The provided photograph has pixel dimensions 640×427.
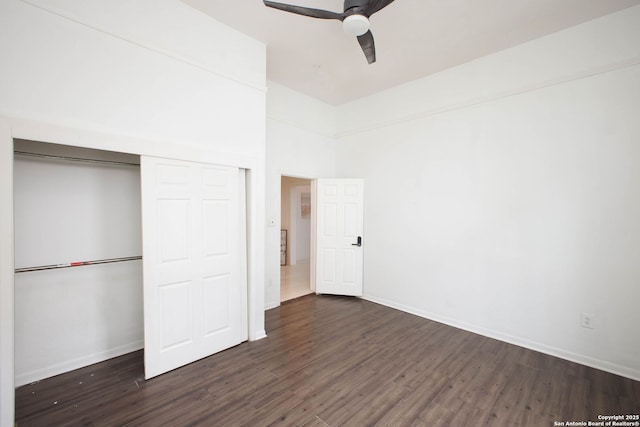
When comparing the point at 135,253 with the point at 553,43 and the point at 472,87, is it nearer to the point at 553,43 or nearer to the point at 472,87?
the point at 472,87

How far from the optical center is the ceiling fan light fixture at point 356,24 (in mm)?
1982

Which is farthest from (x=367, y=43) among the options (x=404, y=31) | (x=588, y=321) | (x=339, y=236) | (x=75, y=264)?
(x=588, y=321)

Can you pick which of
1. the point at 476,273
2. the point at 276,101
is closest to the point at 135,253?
the point at 276,101

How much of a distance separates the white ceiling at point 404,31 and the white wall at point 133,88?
358mm

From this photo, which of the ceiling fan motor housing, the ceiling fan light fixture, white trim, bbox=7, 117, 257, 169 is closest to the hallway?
white trim, bbox=7, 117, 257, 169

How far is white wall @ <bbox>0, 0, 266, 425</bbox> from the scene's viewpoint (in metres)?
1.84

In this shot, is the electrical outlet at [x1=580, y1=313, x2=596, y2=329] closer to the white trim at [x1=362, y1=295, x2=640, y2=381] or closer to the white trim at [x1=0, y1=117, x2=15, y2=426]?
the white trim at [x1=362, y1=295, x2=640, y2=381]

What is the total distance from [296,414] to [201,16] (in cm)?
374

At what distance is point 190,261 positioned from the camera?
105 inches

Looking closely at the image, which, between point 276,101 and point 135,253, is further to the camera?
point 276,101

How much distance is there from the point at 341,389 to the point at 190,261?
1.85 meters

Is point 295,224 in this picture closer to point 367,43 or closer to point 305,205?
point 305,205

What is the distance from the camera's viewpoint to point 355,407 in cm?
211

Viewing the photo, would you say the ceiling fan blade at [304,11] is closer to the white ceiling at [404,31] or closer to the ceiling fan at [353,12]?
the ceiling fan at [353,12]
